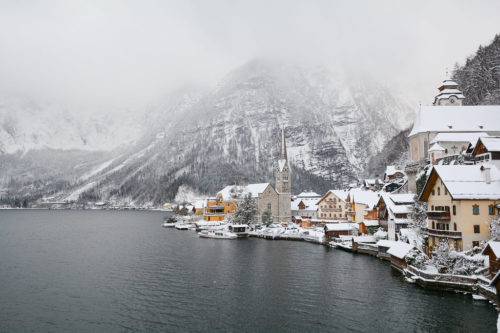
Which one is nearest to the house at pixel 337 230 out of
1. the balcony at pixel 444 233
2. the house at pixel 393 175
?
the house at pixel 393 175

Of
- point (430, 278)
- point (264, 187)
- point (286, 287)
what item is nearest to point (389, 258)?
point (430, 278)

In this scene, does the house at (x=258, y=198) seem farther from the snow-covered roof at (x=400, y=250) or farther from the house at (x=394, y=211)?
A: the snow-covered roof at (x=400, y=250)

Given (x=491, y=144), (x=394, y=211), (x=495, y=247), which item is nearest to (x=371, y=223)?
(x=394, y=211)

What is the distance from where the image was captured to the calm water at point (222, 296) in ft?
107

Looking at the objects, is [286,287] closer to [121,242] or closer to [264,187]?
[121,242]

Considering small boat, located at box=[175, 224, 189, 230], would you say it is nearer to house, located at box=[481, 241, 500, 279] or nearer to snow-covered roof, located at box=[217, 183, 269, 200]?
snow-covered roof, located at box=[217, 183, 269, 200]

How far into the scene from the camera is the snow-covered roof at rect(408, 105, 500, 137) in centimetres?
7781

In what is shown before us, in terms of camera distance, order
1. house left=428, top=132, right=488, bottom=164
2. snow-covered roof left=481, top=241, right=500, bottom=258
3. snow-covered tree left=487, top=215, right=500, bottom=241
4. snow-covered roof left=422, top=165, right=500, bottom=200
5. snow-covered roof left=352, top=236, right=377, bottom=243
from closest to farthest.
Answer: snow-covered roof left=481, top=241, right=500, bottom=258 < snow-covered tree left=487, top=215, right=500, bottom=241 < snow-covered roof left=422, top=165, right=500, bottom=200 < snow-covered roof left=352, top=236, right=377, bottom=243 < house left=428, top=132, right=488, bottom=164

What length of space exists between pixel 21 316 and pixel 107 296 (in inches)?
345

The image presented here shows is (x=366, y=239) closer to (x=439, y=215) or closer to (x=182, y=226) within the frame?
(x=439, y=215)

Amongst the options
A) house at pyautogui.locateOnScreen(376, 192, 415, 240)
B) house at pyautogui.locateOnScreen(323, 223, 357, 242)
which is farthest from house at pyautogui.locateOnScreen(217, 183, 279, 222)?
house at pyautogui.locateOnScreen(376, 192, 415, 240)

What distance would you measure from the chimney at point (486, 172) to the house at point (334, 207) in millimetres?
58072

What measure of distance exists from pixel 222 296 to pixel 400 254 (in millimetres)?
24651

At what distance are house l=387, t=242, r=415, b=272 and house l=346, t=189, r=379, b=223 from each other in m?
26.1
